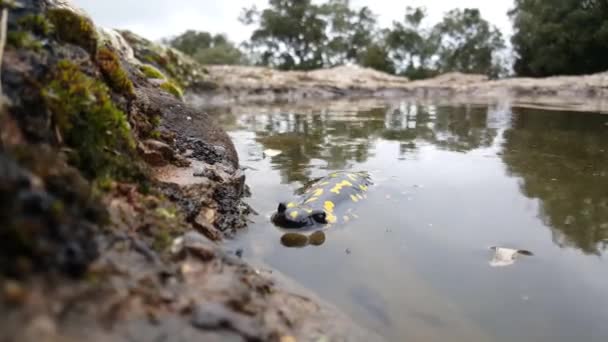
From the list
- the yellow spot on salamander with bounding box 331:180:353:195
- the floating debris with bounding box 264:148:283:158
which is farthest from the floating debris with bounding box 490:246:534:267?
the floating debris with bounding box 264:148:283:158

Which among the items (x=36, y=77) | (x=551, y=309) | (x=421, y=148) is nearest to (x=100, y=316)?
(x=36, y=77)

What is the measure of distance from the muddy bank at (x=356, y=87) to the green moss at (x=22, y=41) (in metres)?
22.7

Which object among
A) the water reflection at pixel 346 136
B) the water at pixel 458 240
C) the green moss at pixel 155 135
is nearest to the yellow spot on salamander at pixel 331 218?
the water at pixel 458 240

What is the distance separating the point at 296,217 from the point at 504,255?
1.85m

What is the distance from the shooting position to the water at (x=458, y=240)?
2.92 meters

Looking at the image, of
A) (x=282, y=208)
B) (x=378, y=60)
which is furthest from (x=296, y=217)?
(x=378, y=60)

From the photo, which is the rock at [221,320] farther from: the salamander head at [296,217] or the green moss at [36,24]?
the salamander head at [296,217]

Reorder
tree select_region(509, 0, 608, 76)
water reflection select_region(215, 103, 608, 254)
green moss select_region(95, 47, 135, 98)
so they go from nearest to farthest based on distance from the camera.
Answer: green moss select_region(95, 47, 135, 98)
water reflection select_region(215, 103, 608, 254)
tree select_region(509, 0, 608, 76)

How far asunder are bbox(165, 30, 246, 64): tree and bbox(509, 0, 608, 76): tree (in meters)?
35.3

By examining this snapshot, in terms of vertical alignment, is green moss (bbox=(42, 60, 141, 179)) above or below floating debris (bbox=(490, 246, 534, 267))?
above

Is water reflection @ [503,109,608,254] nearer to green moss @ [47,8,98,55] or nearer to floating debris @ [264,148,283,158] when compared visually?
floating debris @ [264,148,283,158]

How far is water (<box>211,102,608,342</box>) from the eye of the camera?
2920mm

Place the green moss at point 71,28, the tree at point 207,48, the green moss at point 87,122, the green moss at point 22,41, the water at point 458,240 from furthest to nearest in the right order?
the tree at point 207,48 < the green moss at point 71,28 < the water at point 458,240 < the green moss at point 87,122 < the green moss at point 22,41

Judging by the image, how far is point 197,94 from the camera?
26266 mm
